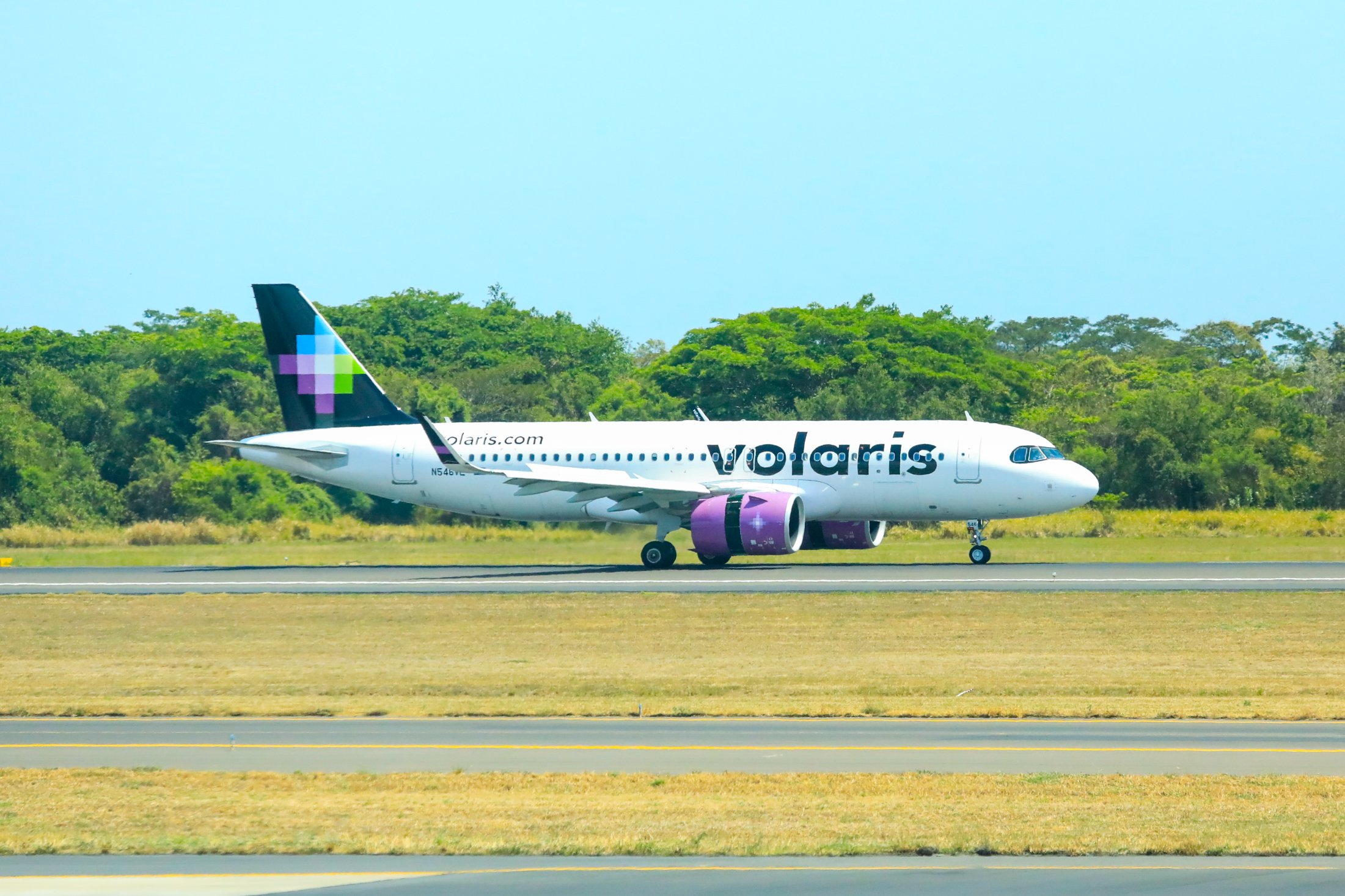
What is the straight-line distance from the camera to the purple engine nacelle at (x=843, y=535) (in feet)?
Answer: 144

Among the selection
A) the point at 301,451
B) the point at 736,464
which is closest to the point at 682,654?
the point at 736,464

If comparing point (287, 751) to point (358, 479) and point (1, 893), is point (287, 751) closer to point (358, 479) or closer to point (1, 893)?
point (1, 893)

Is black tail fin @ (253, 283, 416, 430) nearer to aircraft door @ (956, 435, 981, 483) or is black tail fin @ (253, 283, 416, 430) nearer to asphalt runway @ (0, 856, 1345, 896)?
aircraft door @ (956, 435, 981, 483)

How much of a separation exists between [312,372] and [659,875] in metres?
37.5

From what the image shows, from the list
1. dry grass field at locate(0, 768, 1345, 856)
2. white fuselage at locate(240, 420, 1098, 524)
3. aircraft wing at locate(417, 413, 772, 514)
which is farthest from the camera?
aircraft wing at locate(417, 413, 772, 514)

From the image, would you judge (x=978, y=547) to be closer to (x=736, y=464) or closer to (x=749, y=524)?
(x=749, y=524)

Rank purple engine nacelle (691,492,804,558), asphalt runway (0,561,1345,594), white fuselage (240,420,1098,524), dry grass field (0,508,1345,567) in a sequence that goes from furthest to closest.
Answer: dry grass field (0,508,1345,567)
white fuselage (240,420,1098,524)
purple engine nacelle (691,492,804,558)
asphalt runway (0,561,1345,594)

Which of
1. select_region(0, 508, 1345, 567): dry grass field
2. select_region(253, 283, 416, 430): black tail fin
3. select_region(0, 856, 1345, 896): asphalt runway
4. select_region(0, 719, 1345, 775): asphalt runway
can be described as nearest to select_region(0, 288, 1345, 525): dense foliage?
select_region(0, 508, 1345, 567): dry grass field

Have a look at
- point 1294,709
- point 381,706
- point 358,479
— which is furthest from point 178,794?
point 358,479

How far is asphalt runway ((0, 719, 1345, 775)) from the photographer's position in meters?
15.5

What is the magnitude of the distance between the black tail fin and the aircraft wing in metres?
5.47

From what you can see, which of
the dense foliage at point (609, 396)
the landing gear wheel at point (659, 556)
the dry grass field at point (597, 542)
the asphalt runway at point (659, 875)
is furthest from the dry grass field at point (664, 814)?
the dense foliage at point (609, 396)

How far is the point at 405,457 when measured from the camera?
149 ft

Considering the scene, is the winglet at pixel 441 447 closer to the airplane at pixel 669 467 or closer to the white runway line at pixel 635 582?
the airplane at pixel 669 467
